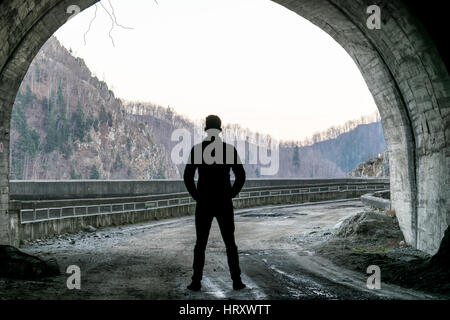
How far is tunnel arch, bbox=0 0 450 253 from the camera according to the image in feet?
31.9

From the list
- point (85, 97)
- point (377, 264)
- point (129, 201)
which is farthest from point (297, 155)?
point (377, 264)

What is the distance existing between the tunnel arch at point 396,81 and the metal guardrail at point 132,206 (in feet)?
16.0

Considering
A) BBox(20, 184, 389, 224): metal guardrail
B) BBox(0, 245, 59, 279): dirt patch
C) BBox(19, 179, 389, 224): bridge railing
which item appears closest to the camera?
BBox(0, 245, 59, 279): dirt patch

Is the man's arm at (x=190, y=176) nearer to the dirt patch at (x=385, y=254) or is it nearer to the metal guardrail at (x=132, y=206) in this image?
the dirt patch at (x=385, y=254)

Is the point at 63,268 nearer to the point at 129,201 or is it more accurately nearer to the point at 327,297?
the point at 327,297

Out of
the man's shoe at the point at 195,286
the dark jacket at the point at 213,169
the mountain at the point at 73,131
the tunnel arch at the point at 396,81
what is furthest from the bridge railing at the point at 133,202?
the mountain at the point at 73,131

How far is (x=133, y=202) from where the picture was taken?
23281 mm

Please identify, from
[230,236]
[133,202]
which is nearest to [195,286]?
[230,236]

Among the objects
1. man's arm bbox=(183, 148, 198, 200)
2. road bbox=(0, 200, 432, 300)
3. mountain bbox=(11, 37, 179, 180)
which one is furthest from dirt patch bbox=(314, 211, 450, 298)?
mountain bbox=(11, 37, 179, 180)

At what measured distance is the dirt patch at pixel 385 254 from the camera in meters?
7.99

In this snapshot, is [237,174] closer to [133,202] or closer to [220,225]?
[220,225]

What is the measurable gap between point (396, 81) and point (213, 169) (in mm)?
6607

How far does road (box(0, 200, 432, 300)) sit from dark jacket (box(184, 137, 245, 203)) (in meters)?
1.34

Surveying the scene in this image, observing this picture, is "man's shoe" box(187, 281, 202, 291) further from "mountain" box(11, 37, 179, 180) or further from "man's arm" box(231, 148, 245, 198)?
"mountain" box(11, 37, 179, 180)
